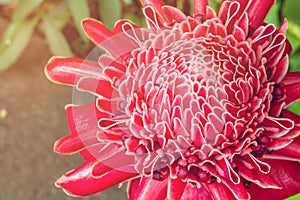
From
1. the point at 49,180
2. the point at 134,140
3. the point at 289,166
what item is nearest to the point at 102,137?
the point at 134,140

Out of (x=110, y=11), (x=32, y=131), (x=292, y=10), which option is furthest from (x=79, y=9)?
(x=292, y=10)

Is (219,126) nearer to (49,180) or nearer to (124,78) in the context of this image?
(124,78)

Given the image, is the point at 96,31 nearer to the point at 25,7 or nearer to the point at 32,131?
the point at 25,7

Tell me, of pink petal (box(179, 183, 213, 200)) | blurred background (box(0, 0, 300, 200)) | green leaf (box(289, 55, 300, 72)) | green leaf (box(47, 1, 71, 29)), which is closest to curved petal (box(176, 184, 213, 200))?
pink petal (box(179, 183, 213, 200))

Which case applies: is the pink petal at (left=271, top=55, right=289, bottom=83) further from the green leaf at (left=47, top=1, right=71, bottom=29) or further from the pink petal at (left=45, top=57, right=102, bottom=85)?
the green leaf at (left=47, top=1, right=71, bottom=29)

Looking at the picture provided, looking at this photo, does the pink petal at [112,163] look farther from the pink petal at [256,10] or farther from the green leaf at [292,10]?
the green leaf at [292,10]

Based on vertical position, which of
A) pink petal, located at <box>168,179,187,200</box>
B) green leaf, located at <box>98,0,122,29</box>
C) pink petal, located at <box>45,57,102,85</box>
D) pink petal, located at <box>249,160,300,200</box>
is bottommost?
green leaf, located at <box>98,0,122,29</box>
